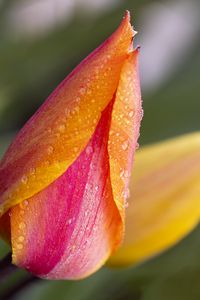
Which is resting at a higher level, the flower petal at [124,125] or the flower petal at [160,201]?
the flower petal at [124,125]

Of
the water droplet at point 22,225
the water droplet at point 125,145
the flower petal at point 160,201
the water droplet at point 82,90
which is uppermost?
the water droplet at point 82,90

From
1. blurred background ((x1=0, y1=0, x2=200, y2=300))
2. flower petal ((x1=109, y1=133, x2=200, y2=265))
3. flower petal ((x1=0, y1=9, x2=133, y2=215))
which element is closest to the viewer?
flower petal ((x1=0, y1=9, x2=133, y2=215))

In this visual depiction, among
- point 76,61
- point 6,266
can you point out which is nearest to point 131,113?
point 6,266

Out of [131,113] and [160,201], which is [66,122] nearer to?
[131,113]

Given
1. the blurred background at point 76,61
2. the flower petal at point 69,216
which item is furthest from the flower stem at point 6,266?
the blurred background at point 76,61

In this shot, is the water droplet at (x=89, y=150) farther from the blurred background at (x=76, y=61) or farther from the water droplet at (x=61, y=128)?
the blurred background at (x=76, y=61)

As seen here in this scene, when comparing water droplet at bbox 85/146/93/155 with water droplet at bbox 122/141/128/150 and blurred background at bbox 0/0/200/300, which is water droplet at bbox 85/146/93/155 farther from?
blurred background at bbox 0/0/200/300

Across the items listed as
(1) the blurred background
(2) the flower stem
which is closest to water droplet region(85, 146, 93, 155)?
(2) the flower stem
